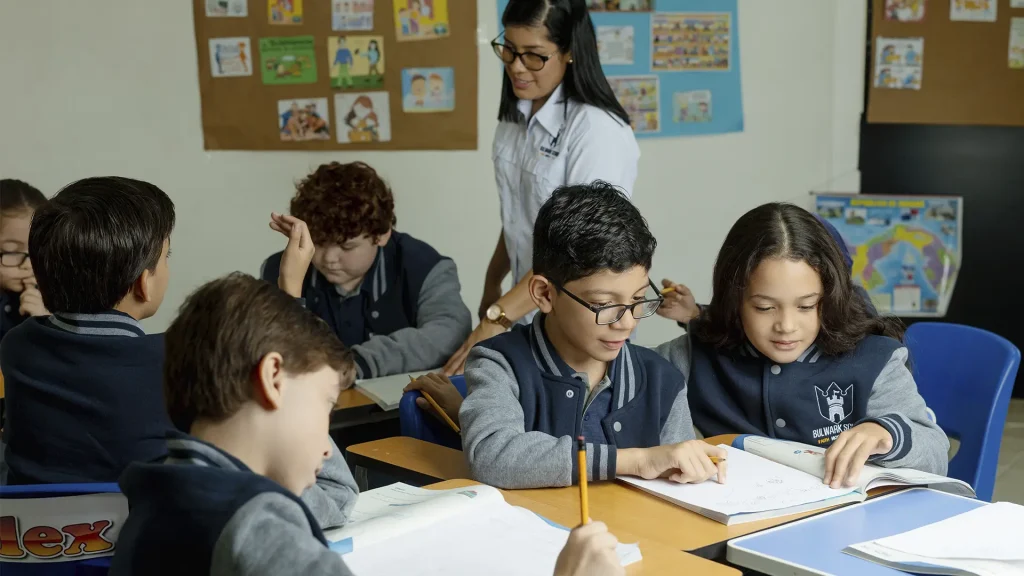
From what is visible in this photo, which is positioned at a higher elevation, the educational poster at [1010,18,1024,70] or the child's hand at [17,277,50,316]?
the educational poster at [1010,18,1024,70]

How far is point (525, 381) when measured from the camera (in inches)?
74.7

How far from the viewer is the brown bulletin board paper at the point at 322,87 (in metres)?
4.04

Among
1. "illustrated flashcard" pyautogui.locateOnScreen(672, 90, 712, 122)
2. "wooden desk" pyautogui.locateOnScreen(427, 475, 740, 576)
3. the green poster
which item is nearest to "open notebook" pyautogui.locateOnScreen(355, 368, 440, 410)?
"wooden desk" pyautogui.locateOnScreen(427, 475, 740, 576)

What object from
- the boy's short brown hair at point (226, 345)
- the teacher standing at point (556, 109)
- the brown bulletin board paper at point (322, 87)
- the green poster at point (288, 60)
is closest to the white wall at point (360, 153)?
the brown bulletin board paper at point (322, 87)

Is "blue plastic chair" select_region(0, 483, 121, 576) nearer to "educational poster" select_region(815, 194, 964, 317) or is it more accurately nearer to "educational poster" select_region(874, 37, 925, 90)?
"educational poster" select_region(815, 194, 964, 317)

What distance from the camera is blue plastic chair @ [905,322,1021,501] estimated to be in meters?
2.26

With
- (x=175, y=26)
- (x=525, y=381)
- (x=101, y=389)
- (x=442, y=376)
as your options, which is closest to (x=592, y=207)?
(x=525, y=381)

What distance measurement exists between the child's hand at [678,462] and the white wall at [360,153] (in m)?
2.34

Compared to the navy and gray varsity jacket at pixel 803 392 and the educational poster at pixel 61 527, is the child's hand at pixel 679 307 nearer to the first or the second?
the navy and gray varsity jacket at pixel 803 392

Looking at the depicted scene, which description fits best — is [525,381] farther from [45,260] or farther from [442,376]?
[45,260]

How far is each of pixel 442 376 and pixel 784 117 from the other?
3.15 metres

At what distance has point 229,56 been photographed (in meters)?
4.04

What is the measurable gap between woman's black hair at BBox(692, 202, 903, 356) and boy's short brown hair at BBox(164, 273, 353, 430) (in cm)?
123

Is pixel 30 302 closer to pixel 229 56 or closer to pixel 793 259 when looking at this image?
pixel 229 56
